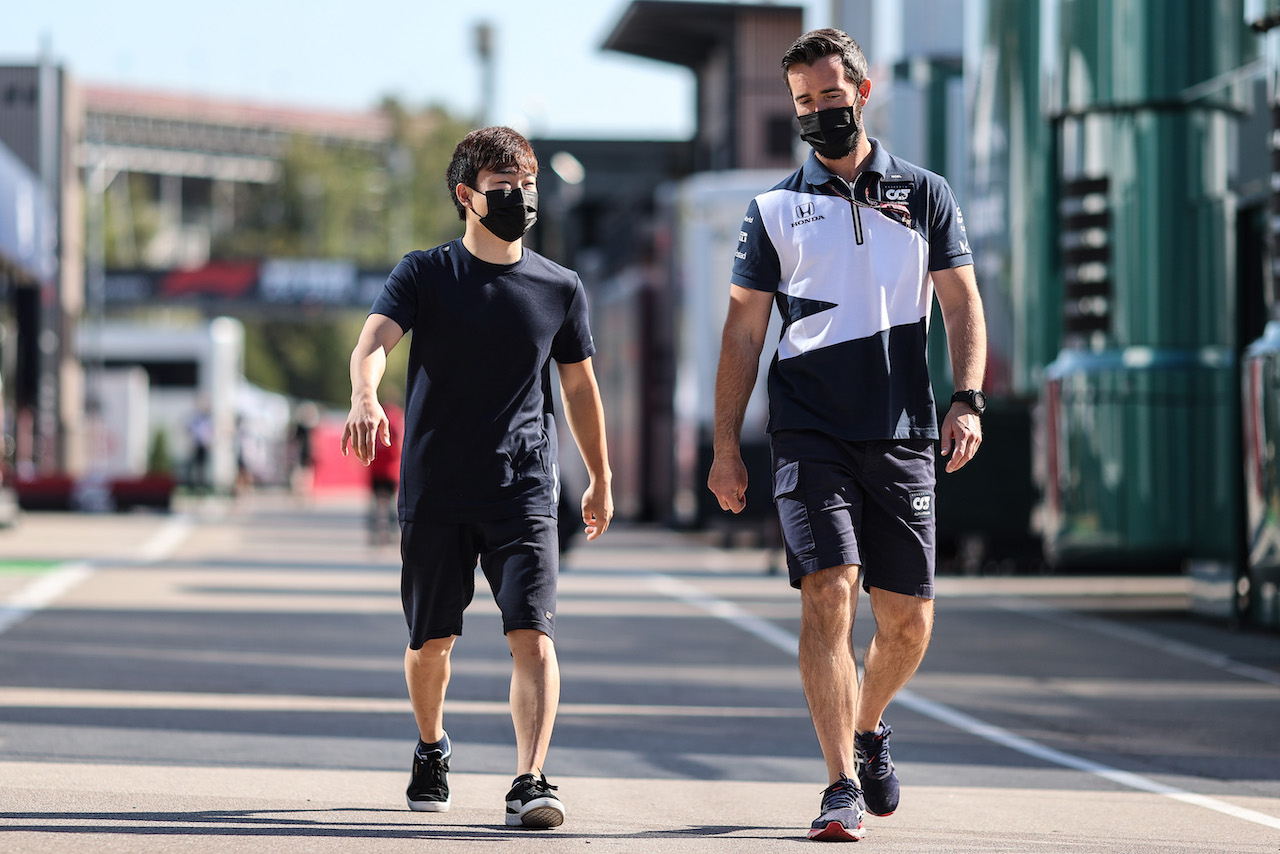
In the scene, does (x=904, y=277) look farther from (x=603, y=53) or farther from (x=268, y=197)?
(x=268, y=197)

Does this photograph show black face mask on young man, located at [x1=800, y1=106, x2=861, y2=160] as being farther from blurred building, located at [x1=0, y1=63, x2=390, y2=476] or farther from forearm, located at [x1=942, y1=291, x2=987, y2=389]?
blurred building, located at [x1=0, y1=63, x2=390, y2=476]

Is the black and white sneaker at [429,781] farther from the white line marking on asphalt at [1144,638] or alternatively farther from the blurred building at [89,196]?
the blurred building at [89,196]

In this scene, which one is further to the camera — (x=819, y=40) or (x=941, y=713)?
(x=941, y=713)

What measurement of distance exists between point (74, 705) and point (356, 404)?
3.88 metres

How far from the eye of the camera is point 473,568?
6.09 meters

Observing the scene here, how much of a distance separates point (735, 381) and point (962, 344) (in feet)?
2.11

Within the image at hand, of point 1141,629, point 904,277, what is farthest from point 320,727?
point 1141,629

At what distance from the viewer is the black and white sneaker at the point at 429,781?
6223 millimetres

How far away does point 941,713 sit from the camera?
368 inches

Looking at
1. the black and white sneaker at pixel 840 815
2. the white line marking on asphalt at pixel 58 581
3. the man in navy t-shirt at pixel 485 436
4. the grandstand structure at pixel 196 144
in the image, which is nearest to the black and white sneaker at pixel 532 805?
the man in navy t-shirt at pixel 485 436

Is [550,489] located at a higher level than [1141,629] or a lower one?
higher

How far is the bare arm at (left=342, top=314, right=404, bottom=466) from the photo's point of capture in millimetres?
5609

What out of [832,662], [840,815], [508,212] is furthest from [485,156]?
[840,815]

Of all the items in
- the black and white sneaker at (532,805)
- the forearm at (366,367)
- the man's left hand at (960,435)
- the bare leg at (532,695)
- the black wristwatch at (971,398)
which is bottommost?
the black and white sneaker at (532,805)
